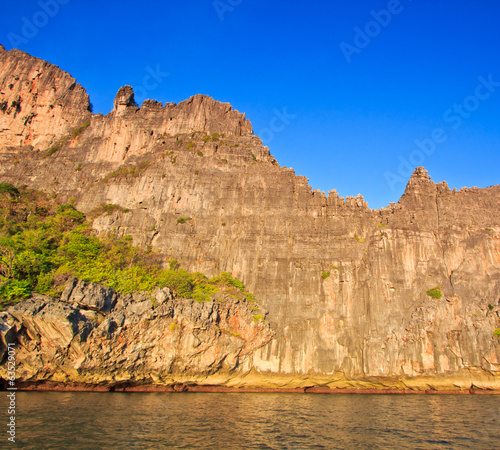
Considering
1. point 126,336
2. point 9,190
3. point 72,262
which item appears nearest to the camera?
point 126,336

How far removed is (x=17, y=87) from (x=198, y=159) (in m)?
30.9

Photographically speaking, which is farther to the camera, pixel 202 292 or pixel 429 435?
pixel 202 292

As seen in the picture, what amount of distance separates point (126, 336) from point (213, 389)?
8.42 meters

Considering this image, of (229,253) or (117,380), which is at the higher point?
(229,253)

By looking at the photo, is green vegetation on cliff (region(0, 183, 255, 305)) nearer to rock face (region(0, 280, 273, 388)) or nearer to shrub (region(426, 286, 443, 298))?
rock face (region(0, 280, 273, 388))

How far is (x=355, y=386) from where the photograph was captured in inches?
1243

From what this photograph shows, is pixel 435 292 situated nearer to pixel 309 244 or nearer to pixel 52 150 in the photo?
pixel 309 244

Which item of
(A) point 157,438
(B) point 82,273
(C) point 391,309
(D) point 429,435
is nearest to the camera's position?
(A) point 157,438

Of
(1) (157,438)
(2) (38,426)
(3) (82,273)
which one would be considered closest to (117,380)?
(3) (82,273)

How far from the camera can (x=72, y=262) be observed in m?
31.3

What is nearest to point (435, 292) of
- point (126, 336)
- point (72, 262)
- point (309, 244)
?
point (309, 244)

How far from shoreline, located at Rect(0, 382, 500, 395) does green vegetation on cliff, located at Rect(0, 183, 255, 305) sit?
21.7 feet

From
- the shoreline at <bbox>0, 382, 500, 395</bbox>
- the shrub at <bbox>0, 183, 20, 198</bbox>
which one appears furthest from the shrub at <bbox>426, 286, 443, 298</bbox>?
the shrub at <bbox>0, 183, 20, 198</bbox>

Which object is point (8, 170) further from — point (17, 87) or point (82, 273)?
point (82, 273)
